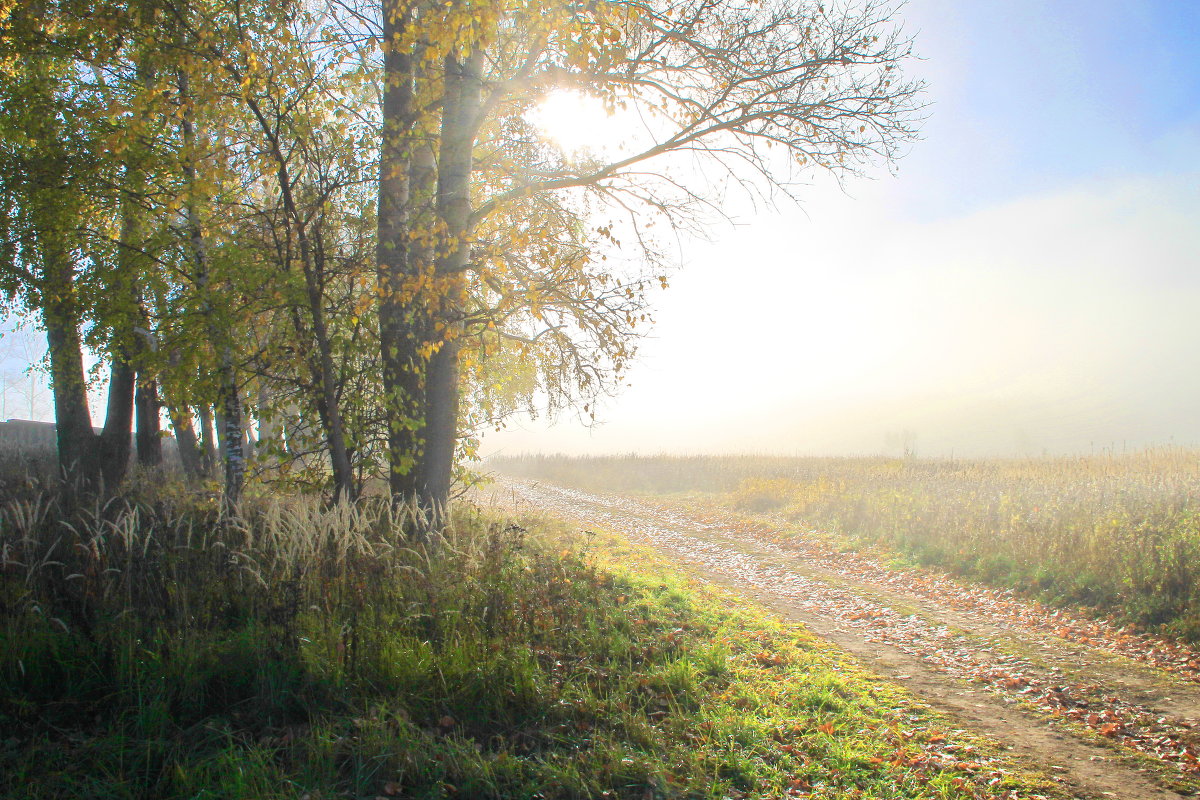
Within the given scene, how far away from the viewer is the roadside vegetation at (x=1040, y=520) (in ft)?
27.4

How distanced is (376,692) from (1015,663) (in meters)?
6.31

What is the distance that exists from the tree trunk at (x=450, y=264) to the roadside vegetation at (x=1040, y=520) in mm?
8491

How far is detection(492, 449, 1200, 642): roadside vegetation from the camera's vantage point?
8352 millimetres

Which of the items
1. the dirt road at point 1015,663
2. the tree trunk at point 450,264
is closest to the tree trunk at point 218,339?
the tree trunk at point 450,264

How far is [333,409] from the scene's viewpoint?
8.38 meters

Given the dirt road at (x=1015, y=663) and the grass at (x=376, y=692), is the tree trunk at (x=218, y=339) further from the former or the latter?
the dirt road at (x=1015, y=663)

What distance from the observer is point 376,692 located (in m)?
4.81

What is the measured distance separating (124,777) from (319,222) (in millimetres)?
6218

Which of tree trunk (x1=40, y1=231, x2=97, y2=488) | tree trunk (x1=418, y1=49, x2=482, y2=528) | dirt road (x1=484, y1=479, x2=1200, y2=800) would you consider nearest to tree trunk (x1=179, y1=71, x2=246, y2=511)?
tree trunk (x1=418, y1=49, x2=482, y2=528)

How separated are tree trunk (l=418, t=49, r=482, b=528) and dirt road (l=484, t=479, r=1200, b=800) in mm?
4848

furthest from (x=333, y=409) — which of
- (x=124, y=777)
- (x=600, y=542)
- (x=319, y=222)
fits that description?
(x=600, y=542)

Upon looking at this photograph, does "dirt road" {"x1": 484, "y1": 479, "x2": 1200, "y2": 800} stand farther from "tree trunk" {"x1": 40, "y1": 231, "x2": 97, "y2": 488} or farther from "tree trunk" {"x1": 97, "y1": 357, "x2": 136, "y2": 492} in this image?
"tree trunk" {"x1": 40, "y1": 231, "x2": 97, "y2": 488}

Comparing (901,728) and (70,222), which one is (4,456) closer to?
(70,222)

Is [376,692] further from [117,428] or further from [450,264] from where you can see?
[117,428]
